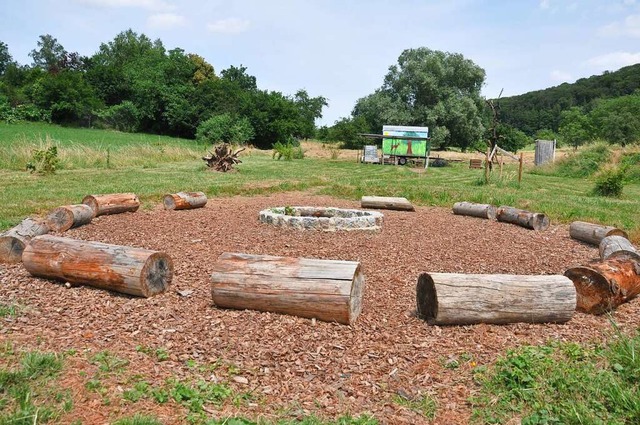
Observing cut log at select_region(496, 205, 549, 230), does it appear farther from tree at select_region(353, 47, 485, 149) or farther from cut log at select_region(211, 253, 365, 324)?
tree at select_region(353, 47, 485, 149)

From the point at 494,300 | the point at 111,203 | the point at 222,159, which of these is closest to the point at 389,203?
the point at 111,203

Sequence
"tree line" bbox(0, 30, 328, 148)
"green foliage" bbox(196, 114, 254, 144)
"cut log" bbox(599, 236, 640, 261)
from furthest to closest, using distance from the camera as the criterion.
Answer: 1. "tree line" bbox(0, 30, 328, 148)
2. "green foliage" bbox(196, 114, 254, 144)
3. "cut log" bbox(599, 236, 640, 261)

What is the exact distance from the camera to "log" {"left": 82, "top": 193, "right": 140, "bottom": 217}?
9.35 meters

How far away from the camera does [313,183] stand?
53.7 feet

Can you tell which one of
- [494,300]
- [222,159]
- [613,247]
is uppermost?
[222,159]

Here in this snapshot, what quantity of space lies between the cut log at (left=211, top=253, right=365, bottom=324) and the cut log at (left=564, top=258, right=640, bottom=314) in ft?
7.18

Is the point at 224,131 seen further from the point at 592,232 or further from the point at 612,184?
the point at 592,232

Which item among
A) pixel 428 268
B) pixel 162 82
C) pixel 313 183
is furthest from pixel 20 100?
pixel 428 268

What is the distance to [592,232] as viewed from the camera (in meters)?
8.21

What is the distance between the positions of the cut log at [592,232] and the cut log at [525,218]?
76 cm

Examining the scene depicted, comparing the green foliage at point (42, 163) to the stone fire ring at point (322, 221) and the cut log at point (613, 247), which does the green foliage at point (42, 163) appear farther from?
the cut log at point (613, 247)

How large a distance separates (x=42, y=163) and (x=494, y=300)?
1625 cm

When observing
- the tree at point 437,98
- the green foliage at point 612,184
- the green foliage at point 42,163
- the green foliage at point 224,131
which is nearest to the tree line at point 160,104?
the green foliage at point 224,131

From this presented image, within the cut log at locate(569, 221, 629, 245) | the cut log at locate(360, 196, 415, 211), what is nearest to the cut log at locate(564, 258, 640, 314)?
the cut log at locate(569, 221, 629, 245)
